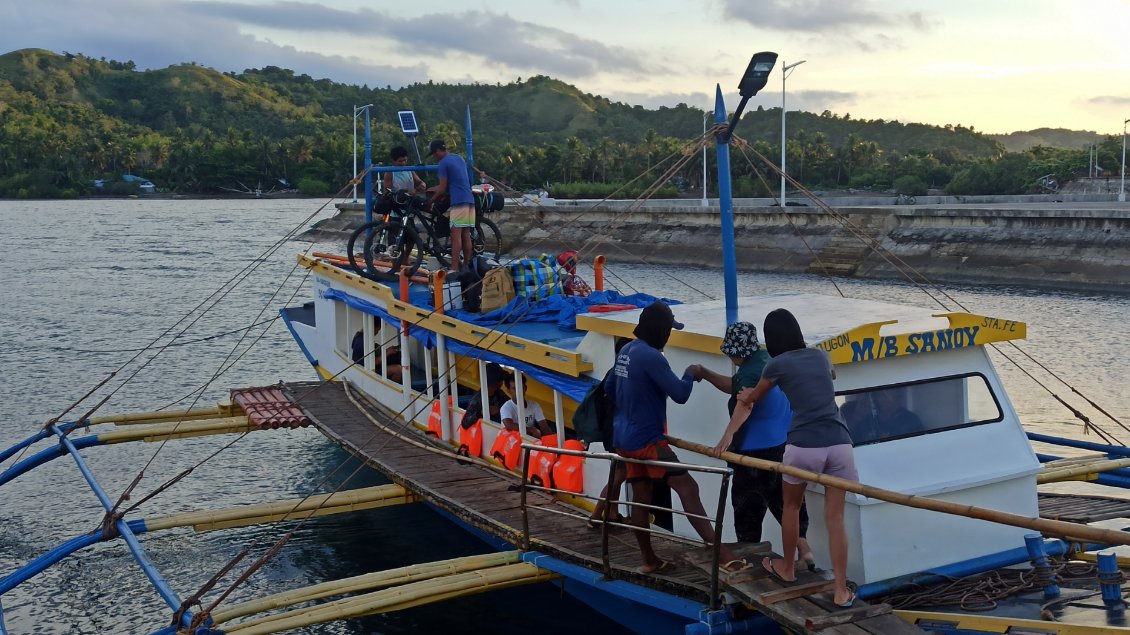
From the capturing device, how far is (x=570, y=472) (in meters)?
10.1

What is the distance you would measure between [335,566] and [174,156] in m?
153

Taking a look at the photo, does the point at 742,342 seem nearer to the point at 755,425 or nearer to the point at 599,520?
the point at 755,425

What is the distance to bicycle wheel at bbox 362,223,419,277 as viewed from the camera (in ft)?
50.6

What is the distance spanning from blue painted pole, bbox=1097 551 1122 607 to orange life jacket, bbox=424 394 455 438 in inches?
307

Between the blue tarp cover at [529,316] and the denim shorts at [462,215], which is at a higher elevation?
the denim shorts at [462,215]

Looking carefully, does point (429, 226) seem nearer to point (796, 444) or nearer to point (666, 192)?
point (796, 444)

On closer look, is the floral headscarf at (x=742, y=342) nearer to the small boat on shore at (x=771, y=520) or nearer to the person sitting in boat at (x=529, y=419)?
the small boat on shore at (x=771, y=520)

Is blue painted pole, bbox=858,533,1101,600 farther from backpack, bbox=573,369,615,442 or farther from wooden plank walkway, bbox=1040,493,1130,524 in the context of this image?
backpack, bbox=573,369,615,442

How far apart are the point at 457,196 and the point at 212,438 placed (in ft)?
30.8

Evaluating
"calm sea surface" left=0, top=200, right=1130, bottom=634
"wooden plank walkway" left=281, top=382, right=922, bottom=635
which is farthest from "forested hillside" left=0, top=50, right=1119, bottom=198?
"wooden plank walkway" left=281, top=382, right=922, bottom=635

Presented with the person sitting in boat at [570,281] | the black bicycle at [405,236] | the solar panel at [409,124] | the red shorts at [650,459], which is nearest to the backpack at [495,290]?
the person sitting in boat at [570,281]

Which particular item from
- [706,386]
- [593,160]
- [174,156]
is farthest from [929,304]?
Result: [174,156]

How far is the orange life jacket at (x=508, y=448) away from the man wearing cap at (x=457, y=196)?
156 inches

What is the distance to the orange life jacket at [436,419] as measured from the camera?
12.9m
